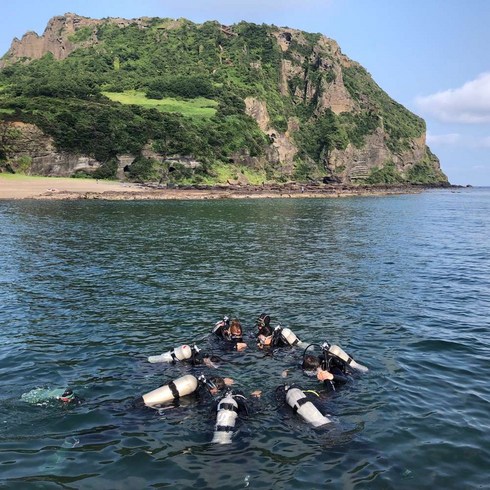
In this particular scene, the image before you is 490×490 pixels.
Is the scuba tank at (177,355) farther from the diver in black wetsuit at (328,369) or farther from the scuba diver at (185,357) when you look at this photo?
the diver in black wetsuit at (328,369)

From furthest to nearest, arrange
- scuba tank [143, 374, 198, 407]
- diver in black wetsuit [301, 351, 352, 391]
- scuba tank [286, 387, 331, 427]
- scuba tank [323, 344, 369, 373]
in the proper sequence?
scuba tank [323, 344, 369, 373], diver in black wetsuit [301, 351, 352, 391], scuba tank [143, 374, 198, 407], scuba tank [286, 387, 331, 427]

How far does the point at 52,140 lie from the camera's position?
9350cm

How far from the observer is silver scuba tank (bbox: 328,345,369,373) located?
1223 centimetres

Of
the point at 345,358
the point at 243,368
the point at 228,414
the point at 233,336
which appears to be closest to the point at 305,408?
the point at 228,414

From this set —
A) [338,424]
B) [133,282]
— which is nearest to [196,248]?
[133,282]

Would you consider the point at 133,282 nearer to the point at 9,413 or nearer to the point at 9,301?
the point at 9,301

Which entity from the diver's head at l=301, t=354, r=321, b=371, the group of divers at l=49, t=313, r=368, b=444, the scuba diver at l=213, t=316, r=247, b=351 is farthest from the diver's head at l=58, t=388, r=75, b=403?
the diver's head at l=301, t=354, r=321, b=371

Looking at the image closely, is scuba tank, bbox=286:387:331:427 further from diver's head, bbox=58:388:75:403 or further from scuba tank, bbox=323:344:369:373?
diver's head, bbox=58:388:75:403

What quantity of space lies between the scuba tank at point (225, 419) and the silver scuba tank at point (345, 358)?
3741 mm

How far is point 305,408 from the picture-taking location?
9.66 meters

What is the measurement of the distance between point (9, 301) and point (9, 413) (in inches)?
401

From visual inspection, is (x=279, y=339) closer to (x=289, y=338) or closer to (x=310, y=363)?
(x=289, y=338)

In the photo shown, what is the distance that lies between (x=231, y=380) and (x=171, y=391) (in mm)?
1973

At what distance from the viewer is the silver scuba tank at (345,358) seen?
40.1ft
